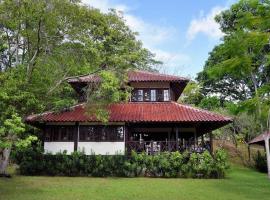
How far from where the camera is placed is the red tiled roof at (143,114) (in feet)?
73.9

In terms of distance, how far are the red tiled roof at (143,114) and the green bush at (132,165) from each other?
2.15 m

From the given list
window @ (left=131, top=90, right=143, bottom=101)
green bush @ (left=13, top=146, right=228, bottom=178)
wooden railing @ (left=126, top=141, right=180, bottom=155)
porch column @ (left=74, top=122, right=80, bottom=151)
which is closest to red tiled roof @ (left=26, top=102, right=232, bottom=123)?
window @ (left=131, top=90, right=143, bottom=101)

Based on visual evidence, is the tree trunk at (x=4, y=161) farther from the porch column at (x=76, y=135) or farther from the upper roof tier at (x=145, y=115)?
the porch column at (x=76, y=135)

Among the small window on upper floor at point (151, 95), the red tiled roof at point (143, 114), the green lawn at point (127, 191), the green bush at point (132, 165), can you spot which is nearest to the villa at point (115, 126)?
the red tiled roof at point (143, 114)

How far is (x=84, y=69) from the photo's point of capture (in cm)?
1998

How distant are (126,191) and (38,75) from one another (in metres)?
7.93

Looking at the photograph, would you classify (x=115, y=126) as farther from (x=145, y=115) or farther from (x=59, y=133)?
(x=59, y=133)

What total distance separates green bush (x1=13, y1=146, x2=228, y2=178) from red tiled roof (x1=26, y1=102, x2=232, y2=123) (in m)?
2.15

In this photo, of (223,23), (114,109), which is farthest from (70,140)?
(223,23)

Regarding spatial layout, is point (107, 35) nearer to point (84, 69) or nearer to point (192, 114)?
point (84, 69)

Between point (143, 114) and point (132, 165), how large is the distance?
3.69 metres

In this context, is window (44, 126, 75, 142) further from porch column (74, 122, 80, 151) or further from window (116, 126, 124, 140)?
window (116, 126, 124, 140)

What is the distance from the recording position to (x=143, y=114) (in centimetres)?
2359

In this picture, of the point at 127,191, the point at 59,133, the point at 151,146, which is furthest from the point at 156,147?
the point at 127,191
